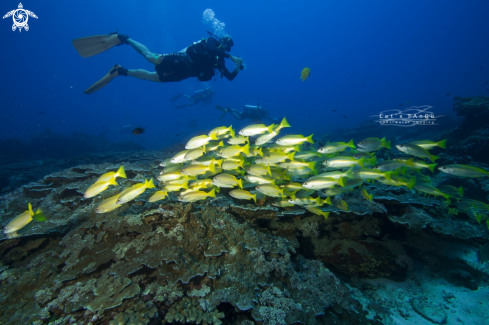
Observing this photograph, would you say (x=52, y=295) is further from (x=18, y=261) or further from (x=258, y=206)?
(x=258, y=206)

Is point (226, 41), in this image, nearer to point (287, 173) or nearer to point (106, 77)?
point (106, 77)

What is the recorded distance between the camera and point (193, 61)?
8.82 metres

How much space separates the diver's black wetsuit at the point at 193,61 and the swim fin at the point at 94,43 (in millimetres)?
2893

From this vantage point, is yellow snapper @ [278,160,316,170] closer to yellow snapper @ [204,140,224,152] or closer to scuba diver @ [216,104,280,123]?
yellow snapper @ [204,140,224,152]

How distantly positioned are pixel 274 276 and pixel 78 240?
3643 millimetres

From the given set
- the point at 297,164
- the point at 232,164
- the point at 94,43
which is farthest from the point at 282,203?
the point at 94,43

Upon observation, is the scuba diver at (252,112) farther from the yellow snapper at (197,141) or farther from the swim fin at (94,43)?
the yellow snapper at (197,141)

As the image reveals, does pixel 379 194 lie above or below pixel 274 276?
above

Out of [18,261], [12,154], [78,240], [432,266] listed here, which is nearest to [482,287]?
[432,266]

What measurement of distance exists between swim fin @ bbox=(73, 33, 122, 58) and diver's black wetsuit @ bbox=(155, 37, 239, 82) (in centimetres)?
289

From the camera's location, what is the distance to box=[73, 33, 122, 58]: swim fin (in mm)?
→ 8386

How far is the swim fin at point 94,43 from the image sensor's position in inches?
330

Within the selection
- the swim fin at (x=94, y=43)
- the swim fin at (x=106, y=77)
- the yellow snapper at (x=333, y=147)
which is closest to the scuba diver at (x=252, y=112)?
the swim fin at (x=106, y=77)

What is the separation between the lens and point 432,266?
4.07 meters
